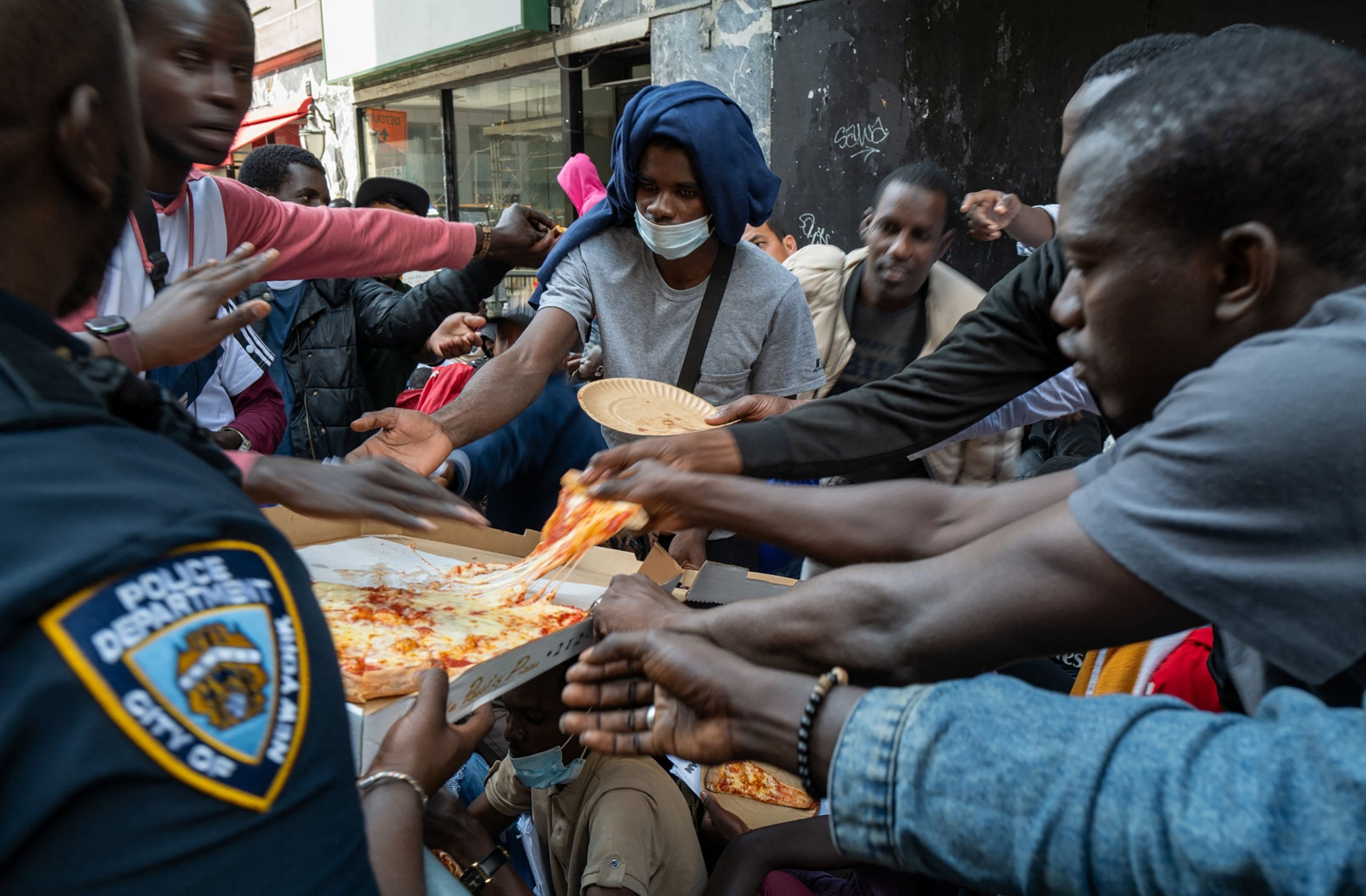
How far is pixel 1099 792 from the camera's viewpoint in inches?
37.9

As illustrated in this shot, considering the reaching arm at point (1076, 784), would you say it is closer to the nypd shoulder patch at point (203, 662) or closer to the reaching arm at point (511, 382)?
the nypd shoulder patch at point (203, 662)

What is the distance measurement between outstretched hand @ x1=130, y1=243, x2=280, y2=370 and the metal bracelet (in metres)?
→ 1.18

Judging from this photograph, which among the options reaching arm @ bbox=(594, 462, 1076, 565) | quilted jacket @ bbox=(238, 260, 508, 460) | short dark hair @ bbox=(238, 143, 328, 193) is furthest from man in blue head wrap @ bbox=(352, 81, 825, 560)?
short dark hair @ bbox=(238, 143, 328, 193)

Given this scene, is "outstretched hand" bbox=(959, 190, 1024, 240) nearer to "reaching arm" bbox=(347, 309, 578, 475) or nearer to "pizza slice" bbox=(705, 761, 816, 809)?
"reaching arm" bbox=(347, 309, 578, 475)

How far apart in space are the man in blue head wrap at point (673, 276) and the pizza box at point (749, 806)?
1.20 meters

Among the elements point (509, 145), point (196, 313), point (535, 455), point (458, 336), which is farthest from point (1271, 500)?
point (509, 145)

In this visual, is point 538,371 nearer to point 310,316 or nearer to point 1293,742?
point 310,316

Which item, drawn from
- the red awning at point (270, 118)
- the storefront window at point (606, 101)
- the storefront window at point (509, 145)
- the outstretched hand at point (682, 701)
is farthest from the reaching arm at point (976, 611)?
the red awning at point (270, 118)

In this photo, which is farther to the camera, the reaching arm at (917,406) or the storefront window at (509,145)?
the storefront window at (509,145)

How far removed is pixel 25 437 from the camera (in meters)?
0.67

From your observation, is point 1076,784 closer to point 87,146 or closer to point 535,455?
point 87,146

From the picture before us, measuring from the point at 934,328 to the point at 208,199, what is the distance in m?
2.81

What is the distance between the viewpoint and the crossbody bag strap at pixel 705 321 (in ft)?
10.7

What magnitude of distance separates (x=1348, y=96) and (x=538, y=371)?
2318 mm
